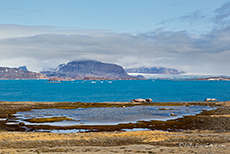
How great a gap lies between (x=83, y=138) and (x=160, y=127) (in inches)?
750

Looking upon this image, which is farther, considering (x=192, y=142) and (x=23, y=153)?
(x=192, y=142)

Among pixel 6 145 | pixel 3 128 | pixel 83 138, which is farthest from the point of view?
pixel 3 128

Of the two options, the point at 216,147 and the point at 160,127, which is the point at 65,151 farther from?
the point at 160,127

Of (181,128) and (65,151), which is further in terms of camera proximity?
(181,128)

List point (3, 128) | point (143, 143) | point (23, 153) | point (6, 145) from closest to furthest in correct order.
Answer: point (23, 153), point (6, 145), point (143, 143), point (3, 128)

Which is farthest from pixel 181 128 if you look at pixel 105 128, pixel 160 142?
pixel 160 142

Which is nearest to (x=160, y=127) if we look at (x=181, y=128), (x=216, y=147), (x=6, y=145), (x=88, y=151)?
(x=181, y=128)

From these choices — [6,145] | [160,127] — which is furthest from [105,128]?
[6,145]

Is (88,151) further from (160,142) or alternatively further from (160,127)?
(160,127)

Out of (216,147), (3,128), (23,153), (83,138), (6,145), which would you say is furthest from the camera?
(3,128)

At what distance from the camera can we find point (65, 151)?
29422mm

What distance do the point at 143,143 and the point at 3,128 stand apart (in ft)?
92.9

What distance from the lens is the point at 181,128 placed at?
51.8m

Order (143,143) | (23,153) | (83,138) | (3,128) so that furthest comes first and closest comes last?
1. (3,128)
2. (83,138)
3. (143,143)
4. (23,153)
